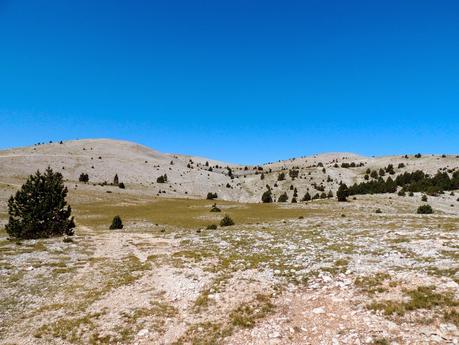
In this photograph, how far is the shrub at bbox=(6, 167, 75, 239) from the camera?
132 feet

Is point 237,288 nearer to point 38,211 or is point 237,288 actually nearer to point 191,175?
point 38,211

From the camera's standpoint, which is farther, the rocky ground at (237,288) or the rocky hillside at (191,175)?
the rocky hillside at (191,175)

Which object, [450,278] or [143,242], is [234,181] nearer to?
[143,242]

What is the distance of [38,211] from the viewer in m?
41.2

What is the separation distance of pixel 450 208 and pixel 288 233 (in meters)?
51.6

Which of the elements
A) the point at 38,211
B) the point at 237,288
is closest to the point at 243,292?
the point at 237,288

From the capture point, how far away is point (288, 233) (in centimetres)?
3788

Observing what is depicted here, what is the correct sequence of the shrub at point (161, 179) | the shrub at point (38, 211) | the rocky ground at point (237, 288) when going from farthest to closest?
the shrub at point (161, 179)
the shrub at point (38, 211)
the rocky ground at point (237, 288)

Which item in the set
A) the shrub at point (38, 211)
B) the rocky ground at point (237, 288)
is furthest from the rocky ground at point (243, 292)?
the shrub at point (38, 211)

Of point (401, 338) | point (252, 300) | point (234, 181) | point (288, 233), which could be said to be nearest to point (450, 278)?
point (401, 338)

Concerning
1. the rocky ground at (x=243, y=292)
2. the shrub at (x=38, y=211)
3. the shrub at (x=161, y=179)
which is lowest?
the rocky ground at (x=243, y=292)

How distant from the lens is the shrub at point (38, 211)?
132 feet

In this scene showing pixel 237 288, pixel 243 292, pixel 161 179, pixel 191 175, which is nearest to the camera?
pixel 243 292

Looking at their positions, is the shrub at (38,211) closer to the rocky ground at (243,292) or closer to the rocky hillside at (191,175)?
the rocky ground at (243,292)
